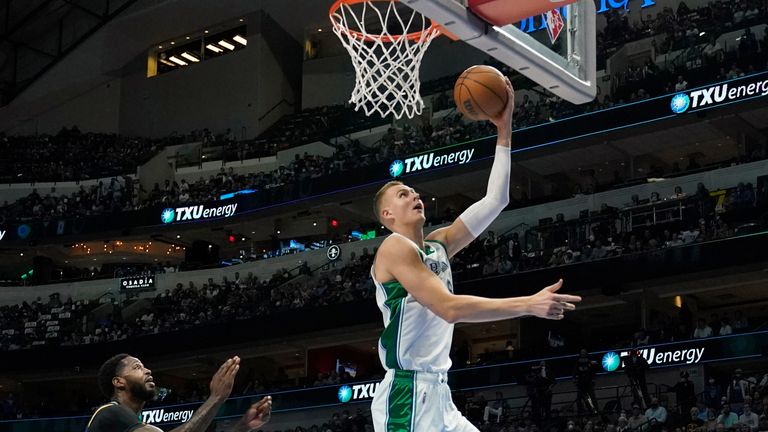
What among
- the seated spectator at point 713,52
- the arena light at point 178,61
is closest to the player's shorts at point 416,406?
the seated spectator at point 713,52

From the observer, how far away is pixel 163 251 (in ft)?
134

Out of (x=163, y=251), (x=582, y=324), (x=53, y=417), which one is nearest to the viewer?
(x=582, y=324)

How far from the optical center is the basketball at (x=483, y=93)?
5.90 metres

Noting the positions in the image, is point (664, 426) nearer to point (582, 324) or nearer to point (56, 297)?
point (582, 324)

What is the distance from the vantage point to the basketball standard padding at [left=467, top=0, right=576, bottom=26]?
681cm

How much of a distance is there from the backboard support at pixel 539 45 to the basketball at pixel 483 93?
67cm

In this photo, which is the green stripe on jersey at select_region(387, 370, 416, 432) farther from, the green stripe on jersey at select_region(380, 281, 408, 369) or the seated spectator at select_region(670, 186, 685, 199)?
the seated spectator at select_region(670, 186, 685, 199)

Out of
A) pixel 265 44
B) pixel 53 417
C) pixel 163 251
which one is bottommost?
pixel 53 417

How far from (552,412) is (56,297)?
20328 millimetres

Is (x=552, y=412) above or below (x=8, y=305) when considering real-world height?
below

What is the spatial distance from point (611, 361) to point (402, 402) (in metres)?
18.4

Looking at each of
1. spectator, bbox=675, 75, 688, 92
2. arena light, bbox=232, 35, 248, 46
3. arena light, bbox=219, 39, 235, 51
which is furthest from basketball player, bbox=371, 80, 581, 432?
arena light, bbox=219, 39, 235, 51

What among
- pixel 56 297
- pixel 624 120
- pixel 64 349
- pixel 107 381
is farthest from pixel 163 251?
pixel 107 381

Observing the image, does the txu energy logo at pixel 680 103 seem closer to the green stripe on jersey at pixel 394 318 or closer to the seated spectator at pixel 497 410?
the seated spectator at pixel 497 410
